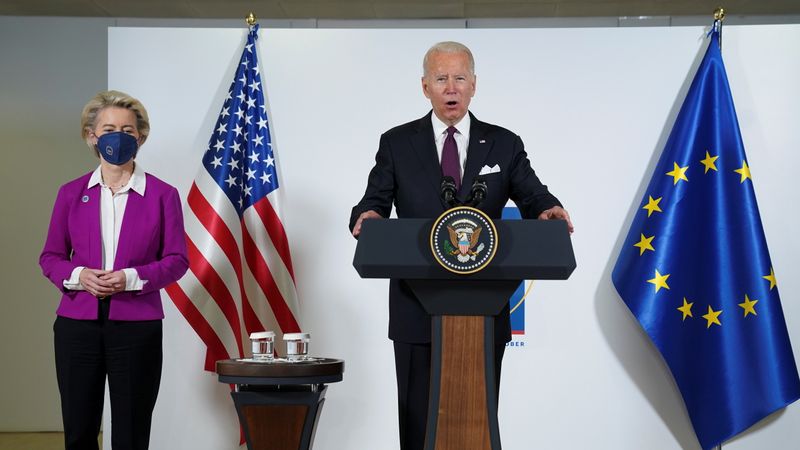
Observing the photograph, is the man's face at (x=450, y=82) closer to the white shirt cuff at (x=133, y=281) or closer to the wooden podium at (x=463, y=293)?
the wooden podium at (x=463, y=293)

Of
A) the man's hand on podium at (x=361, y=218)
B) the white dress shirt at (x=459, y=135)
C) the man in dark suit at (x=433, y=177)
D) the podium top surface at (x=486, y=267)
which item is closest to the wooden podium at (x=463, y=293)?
the podium top surface at (x=486, y=267)

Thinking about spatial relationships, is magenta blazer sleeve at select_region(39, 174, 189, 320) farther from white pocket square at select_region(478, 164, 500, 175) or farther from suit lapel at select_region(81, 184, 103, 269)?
white pocket square at select_region(478, 164, 500, 175)

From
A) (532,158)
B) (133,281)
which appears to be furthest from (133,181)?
(532,158)

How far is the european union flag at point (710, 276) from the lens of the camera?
3.77 m

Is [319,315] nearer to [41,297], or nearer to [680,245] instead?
[680,245]

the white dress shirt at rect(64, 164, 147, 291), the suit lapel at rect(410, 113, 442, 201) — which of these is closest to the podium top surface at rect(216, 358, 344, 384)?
the white dress shirt at rect(64, 164, 147, 291)

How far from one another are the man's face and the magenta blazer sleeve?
111 centimetres

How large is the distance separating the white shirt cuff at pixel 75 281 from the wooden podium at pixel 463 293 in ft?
3.84

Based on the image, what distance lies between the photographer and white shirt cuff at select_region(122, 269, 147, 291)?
2.72 m

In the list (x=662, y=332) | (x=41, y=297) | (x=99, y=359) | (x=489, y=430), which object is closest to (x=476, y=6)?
(x=662, y=332)

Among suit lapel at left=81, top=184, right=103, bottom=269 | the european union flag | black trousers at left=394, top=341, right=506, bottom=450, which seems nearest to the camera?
black trousers at left=394, top=341, right=506, bottom=450

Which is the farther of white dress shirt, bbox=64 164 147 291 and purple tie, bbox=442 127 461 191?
white dress shirt, bbox=64 164 147 291

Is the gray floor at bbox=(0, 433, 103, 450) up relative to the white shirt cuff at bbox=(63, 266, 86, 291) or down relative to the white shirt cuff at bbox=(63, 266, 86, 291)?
down

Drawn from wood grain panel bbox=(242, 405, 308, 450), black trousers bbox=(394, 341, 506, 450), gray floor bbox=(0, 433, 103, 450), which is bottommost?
gray floor bbox=(0, 433, 103, 450)
